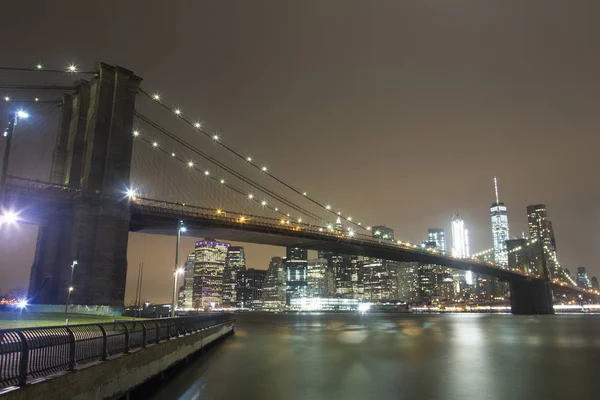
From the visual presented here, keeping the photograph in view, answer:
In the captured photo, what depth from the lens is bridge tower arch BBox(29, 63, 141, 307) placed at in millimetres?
44938

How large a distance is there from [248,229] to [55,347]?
6227 centimetres

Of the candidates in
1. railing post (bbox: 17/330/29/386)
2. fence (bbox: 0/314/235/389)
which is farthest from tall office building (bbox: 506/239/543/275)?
railing post (bbox: 17/330/29/386)

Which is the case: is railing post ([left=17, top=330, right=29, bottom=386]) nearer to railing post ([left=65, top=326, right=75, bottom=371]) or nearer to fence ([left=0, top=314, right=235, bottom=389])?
fence ([left=0, top=314, right=235, bottom=389])

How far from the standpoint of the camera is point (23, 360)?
7488mm

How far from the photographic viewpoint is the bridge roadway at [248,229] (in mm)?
46625

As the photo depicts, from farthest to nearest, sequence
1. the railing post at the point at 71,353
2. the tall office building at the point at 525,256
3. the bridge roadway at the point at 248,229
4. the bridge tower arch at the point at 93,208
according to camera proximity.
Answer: the tall office building at the point at 525,256 → the bridge roadway at the point at 248,229 → the bridge tower arch at the point at 93,208 → the railing post at the point at 71,353

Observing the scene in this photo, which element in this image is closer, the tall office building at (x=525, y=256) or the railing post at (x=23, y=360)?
the railing post at (x=23, y=360)

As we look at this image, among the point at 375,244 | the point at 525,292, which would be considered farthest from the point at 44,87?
the point at 525,292

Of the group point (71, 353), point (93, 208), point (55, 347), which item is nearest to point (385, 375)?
point (71, 353)

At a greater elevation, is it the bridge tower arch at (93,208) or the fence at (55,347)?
the bridge tower arch at (93,208)

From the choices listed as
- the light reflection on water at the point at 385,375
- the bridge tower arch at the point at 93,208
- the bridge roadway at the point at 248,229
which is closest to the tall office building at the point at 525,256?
Result: the bridge roadway at the point at 248,229

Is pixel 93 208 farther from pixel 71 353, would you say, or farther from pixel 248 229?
pixel 71 353

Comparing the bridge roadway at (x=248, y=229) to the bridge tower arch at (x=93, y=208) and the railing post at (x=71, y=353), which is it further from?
the railing post at (x=71, y=353)

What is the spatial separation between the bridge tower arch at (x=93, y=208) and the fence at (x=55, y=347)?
35.2 meters
